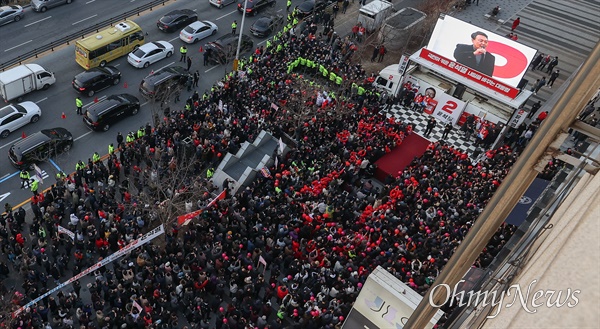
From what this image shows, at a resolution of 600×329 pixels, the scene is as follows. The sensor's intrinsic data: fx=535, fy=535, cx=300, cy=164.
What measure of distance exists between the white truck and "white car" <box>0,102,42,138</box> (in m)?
1.39

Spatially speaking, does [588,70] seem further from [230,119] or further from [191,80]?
[191,80]

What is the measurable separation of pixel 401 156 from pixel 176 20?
20905mm

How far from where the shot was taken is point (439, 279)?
4.74 meters

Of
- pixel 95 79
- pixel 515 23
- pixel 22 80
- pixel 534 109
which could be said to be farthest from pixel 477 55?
pixel 22 80

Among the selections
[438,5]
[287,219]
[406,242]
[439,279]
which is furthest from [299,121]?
[439,279]

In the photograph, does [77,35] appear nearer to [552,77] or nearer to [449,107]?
[449,107]

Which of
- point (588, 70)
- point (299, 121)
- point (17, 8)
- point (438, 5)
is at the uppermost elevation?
point (588, 70)

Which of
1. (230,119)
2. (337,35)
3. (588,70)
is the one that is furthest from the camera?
(337,35)

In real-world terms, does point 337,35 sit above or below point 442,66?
below

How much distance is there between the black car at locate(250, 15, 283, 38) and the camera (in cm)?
4069

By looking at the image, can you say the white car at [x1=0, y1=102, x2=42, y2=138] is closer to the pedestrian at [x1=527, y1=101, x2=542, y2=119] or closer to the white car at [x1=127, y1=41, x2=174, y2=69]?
the white car at [x1=127, y1=41, x2=174, y2=69]

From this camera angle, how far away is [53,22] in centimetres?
3872

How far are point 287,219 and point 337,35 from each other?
21530 millimetres

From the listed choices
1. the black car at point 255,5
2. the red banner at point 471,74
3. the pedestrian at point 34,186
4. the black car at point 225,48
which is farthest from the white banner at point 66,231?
the black car at point 255,5
